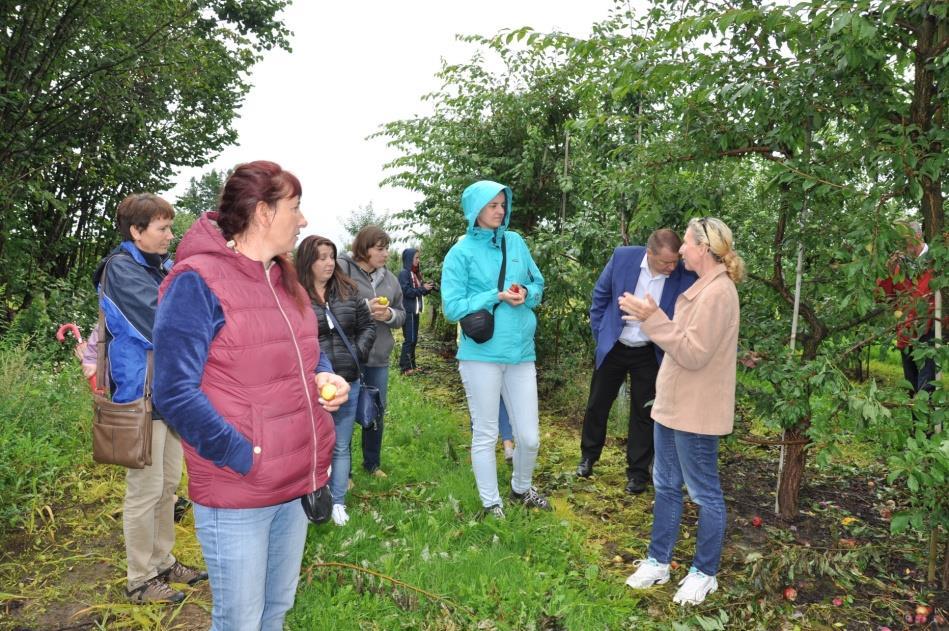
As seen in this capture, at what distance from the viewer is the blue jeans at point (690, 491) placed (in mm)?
3305

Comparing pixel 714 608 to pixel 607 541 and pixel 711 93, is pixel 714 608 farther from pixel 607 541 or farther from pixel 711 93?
pixel 711 93

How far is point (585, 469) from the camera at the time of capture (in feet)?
17.6

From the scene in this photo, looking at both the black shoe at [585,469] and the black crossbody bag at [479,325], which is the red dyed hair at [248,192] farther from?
the black shoe at [585,469]

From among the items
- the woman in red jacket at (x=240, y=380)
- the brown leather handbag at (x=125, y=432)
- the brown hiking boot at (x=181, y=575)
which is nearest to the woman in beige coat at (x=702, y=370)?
the woman in red jacket at (x=240, y=380)

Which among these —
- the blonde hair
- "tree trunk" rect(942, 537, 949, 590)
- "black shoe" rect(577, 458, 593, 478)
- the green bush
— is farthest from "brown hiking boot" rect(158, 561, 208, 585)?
"tree trunk" rect(942, 537, 949, 590)

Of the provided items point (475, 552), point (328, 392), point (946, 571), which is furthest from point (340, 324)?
point (946, 571)

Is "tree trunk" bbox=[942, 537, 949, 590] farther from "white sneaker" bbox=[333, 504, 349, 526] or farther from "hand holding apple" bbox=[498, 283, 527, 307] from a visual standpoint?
"white sneaker" bbox=[333, 504, 349, 526]

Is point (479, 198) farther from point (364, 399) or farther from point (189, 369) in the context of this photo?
point (189, 369)

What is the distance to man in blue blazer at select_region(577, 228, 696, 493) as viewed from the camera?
15.3 feet

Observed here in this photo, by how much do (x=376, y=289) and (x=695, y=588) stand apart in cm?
302

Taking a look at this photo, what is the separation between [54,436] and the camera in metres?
5.15

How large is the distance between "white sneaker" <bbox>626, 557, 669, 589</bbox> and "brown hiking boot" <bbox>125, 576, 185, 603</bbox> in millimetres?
2471

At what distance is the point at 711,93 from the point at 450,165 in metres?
4.93

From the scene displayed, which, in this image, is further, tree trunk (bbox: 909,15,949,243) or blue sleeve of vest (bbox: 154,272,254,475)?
tree trunk (bbox: 909,15,949,243)
